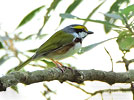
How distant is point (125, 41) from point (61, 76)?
0.51 meters

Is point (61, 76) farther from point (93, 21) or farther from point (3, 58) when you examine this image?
point (3, 58)

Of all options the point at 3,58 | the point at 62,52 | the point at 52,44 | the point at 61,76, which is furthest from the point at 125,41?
the point at 3,58

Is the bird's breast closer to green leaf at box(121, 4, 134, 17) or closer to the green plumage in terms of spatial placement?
the green plumage

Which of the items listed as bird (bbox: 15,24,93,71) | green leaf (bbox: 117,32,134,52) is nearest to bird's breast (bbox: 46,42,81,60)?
bird (bbox: 15,24,93,71)

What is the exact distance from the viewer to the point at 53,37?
115 inches

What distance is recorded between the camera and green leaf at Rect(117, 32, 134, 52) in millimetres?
1935

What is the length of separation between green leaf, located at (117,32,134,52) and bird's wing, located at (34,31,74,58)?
2.52 ft

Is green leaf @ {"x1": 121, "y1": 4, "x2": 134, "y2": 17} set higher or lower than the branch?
higher

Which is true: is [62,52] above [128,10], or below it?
below

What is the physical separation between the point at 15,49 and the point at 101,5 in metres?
0.86

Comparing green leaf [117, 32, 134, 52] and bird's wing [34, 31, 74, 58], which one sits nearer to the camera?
green leaf [117, 32, 134, 52]

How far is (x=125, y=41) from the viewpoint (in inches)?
76.9

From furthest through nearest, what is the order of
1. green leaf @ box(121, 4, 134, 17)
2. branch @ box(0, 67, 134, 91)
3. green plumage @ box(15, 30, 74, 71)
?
green plumage @ box(15, 30, 74, 71), green leaf @ box(121, 4, 134, 17), branch @ box(0, 67, 134, 91)

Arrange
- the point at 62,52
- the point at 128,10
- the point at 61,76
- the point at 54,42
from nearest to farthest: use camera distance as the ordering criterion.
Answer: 1. the point at 61,76
2. the point at 128,10
3. the point at 62,52
4. the point at 54,42
